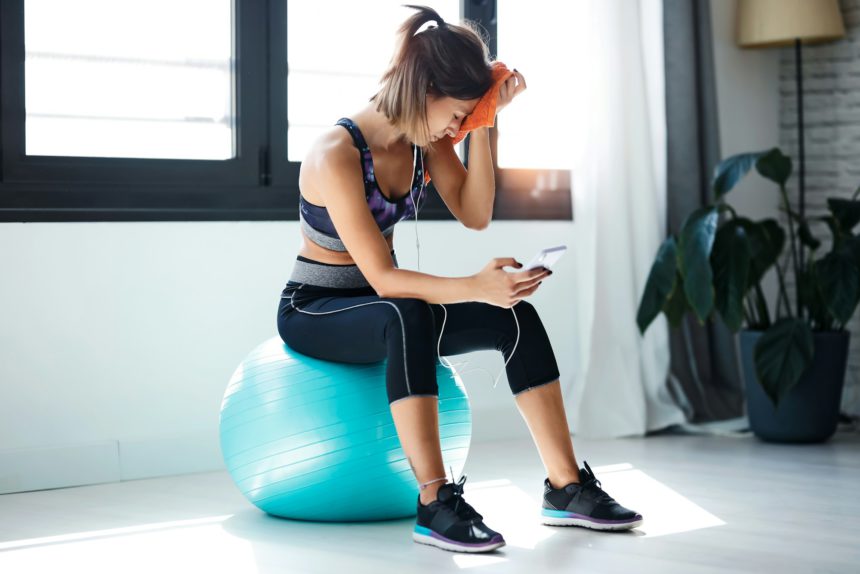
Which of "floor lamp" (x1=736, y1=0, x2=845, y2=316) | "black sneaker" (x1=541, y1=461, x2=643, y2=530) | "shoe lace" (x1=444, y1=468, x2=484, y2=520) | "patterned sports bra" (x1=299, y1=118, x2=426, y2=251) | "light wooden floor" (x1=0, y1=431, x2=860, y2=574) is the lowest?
"light wooden floor" (x1=0, y1=431, x2=860, y2=574)

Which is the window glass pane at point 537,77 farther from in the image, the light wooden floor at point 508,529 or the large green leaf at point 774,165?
the light wooden floor at point 508,529

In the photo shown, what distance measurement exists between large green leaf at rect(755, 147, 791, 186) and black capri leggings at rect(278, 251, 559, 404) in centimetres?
144

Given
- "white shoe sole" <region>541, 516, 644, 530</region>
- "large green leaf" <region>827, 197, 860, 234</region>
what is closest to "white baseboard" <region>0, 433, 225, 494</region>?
"white shoe sole" <region>541, 516, 644, 530</region>

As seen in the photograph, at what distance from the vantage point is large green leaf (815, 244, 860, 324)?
123 inches

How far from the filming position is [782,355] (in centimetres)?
321

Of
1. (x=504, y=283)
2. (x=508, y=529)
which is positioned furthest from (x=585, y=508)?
(x=504, y=283)

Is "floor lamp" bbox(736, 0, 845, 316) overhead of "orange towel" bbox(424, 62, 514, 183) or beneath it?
overhead

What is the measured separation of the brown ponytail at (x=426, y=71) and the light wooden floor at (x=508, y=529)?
81cm

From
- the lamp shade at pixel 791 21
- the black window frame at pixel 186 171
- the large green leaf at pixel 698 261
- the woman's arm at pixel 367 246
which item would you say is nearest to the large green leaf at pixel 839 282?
the large green leaf at pixel 698 261

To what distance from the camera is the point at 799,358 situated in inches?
125

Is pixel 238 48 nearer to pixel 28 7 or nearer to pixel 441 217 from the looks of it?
pixel 28 7

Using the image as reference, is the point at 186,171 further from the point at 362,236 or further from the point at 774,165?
the point at 774,165

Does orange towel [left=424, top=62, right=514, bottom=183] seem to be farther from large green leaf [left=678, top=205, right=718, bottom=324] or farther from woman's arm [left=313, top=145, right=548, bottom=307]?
large green leaf [left=678, top=205, right=718, bottom=324]

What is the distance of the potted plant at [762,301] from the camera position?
10.4 feet
